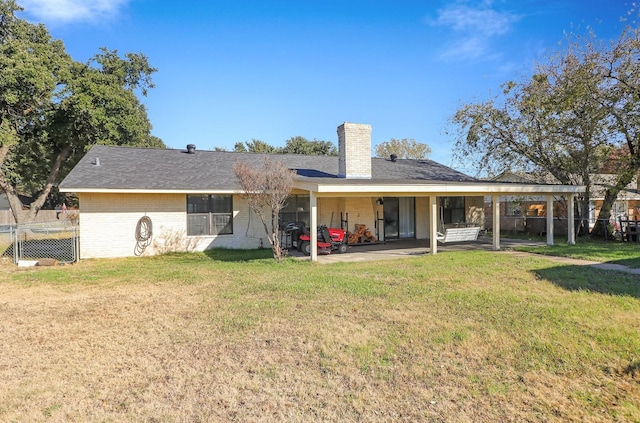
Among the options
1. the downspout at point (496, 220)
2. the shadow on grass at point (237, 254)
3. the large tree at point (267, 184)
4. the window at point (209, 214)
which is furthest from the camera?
the window at point (209, 214)

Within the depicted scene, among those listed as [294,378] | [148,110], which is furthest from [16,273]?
[148,110]

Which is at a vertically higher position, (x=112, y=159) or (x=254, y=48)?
(x=254, y=48)

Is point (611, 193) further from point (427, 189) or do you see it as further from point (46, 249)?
point (46, 249)

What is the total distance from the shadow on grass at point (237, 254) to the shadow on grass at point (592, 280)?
6.80 metres

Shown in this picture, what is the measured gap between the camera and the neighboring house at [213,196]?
35.0 feet

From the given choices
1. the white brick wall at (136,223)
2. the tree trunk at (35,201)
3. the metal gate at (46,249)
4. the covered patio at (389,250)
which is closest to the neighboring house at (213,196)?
the white brick wall at (136,223)

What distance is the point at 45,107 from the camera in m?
17.5

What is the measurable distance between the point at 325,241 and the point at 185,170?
581 centimetres

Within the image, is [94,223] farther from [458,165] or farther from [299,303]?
[458,165]

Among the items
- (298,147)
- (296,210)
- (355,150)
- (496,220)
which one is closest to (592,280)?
(496,220)

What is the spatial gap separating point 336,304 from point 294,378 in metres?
2.34

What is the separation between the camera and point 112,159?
42.3ft

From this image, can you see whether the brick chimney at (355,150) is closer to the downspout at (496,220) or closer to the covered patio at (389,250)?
the covered patio at (389,250)

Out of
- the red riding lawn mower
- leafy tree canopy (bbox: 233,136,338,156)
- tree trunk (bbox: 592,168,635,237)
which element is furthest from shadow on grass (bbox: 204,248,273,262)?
leafy tree canopy (bbox: 233,136,338,156)
